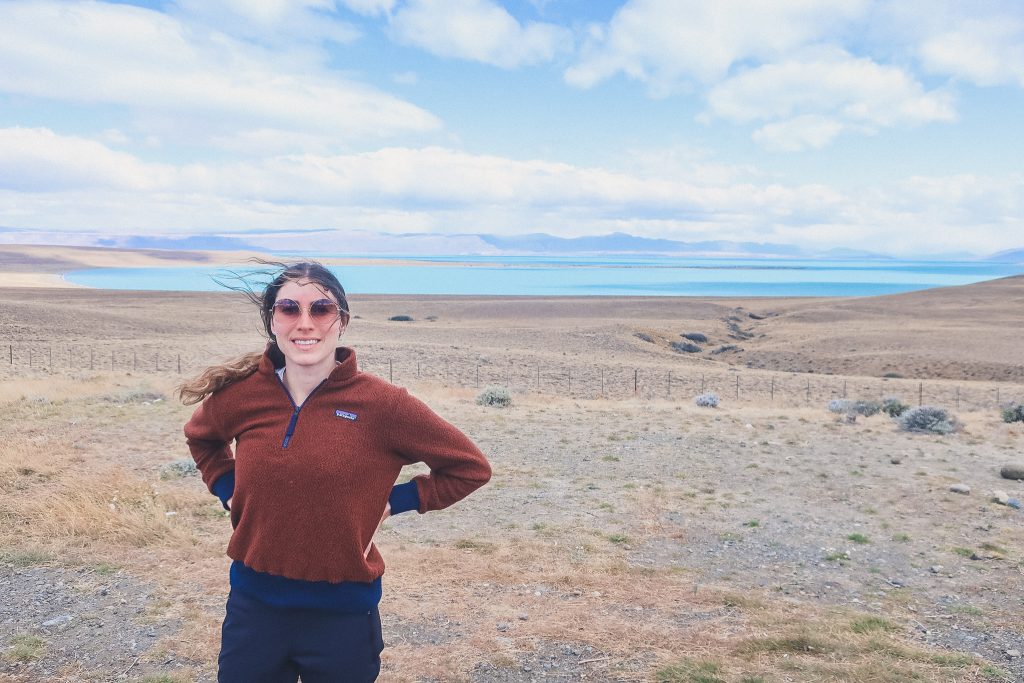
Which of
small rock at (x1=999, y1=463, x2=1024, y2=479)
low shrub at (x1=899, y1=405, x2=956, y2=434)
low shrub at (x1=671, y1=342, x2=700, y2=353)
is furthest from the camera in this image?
low shrub at (x1=671, y1=342, x2=700, y2=353)

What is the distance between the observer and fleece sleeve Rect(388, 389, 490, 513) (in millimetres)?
2551

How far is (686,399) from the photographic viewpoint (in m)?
20.9

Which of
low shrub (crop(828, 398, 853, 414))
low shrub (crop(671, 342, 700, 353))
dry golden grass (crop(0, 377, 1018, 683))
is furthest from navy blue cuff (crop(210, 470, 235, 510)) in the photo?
low shrub (crop(671, 342, 700, 353))

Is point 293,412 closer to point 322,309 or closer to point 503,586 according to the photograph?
point 322,309

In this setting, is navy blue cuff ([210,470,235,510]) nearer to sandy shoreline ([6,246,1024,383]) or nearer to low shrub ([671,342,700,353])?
sandy shoreline ([6,246,1024,383])

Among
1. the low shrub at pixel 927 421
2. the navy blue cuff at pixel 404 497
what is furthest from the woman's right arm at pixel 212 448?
the low shrub at pixel 927 421

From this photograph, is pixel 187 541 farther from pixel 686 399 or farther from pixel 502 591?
pixel 686 399

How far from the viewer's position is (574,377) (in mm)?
24984

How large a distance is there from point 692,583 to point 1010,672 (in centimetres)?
220

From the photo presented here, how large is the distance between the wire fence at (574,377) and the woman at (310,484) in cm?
1767

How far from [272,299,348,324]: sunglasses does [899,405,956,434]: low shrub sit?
13049 millimetres

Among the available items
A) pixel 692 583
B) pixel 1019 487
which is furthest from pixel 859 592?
pixel 1019 487

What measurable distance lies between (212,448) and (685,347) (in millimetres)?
39238

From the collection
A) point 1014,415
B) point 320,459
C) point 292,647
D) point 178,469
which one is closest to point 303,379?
point 320,459
